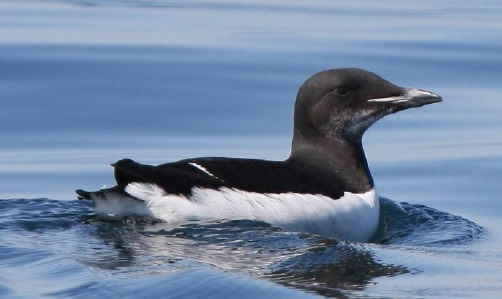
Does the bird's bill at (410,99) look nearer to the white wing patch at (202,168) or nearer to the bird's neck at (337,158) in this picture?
the bird's neck at (337,158)

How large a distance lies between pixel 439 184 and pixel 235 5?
779 centimetres

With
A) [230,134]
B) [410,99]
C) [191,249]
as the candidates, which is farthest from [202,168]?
[230,134]

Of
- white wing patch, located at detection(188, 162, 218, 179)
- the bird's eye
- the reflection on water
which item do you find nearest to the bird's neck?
the bird's eye

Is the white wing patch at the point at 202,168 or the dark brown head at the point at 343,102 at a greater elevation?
the dark brown head at the point at 343,102

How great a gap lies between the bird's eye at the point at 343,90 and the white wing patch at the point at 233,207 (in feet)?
2.58

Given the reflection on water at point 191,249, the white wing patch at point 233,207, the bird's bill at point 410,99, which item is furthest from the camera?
the bird's bill at point 410,99

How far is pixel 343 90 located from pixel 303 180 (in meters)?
0.78

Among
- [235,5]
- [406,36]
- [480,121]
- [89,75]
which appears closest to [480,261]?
[480,121]

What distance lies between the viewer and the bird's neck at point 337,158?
331 inches

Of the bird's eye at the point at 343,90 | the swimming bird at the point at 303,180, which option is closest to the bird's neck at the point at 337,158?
the swimming bird at the point at 303,180

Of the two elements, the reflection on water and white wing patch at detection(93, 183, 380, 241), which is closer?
the reflection on water

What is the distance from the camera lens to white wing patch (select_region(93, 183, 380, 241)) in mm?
7465

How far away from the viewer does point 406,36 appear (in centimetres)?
1554

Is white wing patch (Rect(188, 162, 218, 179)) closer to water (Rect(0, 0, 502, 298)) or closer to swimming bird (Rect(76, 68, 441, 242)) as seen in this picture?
swimming bird (Rect(76, 68, 441, 242))
